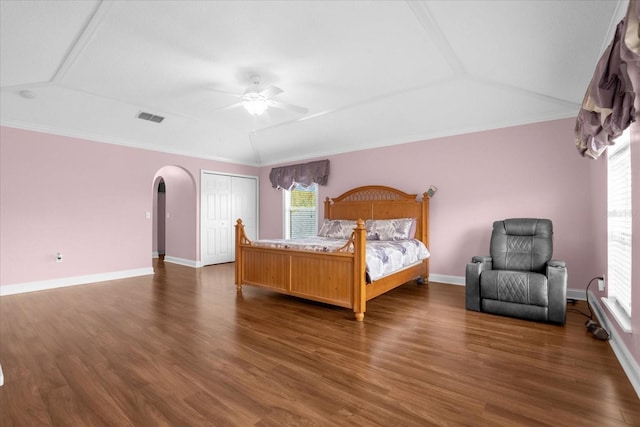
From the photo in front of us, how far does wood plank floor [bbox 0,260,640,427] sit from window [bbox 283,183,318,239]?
11.0 ft

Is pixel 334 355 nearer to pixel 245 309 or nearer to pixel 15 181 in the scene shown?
pixel 245 309

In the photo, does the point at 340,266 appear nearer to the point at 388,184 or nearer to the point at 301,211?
the point at 388,184

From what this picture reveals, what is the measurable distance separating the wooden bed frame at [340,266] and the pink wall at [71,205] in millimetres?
2526

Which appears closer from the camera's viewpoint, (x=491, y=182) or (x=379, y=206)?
(x=491, y=182)

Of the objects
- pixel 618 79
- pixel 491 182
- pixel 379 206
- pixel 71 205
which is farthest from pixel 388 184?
pixel 71 205

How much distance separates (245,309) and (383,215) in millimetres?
2916

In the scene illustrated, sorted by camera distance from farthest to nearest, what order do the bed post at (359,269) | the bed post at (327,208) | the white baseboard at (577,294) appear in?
the bed post at (327,208)
the white baseboard at (577,294)
the bed post at (359,269)

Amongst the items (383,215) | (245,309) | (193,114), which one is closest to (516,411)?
(245,309)

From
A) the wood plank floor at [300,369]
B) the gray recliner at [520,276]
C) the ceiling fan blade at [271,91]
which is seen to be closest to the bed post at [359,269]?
the wood plank floor at [300,369]

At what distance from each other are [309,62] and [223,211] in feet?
15.0

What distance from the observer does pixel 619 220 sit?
272 cm

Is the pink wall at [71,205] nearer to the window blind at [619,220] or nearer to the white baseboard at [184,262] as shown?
the white baseboard at [184,262]

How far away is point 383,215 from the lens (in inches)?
212

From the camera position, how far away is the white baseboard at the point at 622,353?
1.94 meters
